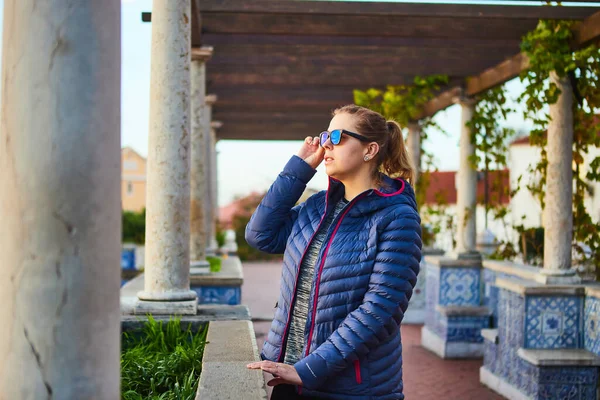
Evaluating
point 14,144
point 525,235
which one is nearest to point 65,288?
point 14,144

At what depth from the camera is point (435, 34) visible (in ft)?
25.1

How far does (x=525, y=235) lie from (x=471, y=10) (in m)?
3.40

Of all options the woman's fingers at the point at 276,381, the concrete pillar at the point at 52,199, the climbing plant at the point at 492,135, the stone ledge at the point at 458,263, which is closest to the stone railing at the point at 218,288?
the stone ledge at the point at 458,263

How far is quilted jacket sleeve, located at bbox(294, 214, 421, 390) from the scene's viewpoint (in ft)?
7.65

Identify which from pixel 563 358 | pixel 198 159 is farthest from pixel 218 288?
pixel 563 358

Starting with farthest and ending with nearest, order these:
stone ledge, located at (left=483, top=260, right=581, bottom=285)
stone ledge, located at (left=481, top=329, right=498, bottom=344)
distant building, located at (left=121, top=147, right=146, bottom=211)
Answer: distant building, located at (left=121, top=147, right=146, bottom=211) < stone ledge, located at (left=481, top=329, right=498, bottom=344) < stone ledge, located at (left=483, top=260, right=581, bottom=285)

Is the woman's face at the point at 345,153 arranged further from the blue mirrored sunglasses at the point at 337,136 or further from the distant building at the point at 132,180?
the distant building at the point at 132,180

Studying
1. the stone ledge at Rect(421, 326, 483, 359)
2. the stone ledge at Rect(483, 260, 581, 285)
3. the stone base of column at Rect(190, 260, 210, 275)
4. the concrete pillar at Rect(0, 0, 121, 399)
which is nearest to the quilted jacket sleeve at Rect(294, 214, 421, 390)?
the concrete pillar at Rect(0, 0, 121, 399)

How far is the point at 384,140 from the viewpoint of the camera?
264 centimetres

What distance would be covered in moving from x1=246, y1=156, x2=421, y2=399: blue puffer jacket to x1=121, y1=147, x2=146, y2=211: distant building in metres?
54.8

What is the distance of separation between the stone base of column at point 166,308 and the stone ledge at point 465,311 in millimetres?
5250

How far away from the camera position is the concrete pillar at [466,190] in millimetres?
9930

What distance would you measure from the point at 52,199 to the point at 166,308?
331 cm

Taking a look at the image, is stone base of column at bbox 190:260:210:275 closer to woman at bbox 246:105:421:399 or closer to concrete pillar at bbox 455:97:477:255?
concrete pillar at bbox 455:97:477:255
